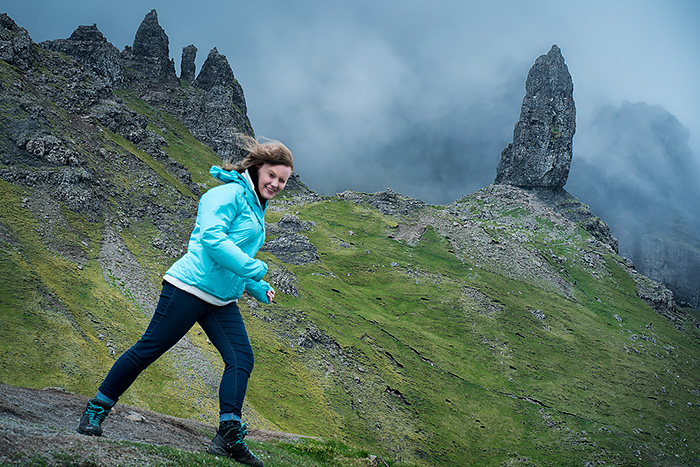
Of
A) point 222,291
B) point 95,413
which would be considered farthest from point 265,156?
point 95,413

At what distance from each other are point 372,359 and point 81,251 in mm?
45769

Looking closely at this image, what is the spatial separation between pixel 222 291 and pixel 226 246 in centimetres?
103

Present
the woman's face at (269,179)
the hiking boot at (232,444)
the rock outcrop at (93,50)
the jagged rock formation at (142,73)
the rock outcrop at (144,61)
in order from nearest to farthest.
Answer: the hiking boot at (232,444)
the woman's face at (269,179)
the rock outcrop at (93,50)
the jagged rock formation at (142,73)
the rock outcrop at (144,61)

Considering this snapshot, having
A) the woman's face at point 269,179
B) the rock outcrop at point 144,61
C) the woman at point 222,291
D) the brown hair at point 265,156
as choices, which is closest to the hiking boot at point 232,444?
the woman at point 222,291

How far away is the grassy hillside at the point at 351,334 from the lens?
37.4 metres

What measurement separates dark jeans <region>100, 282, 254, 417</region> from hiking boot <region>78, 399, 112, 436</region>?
22 centimetres

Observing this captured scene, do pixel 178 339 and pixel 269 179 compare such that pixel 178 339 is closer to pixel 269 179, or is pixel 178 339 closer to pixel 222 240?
pixel 222 240

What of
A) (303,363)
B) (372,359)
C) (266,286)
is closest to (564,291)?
(372,359)

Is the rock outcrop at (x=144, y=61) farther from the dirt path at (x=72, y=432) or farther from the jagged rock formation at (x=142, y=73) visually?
the dirt path at (x=72, y=432)

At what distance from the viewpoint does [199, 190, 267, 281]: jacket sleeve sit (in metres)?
7.07

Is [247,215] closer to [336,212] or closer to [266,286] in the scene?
[266,286]

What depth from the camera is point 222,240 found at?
7094 mm

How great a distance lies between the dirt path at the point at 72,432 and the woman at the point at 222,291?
0.99 metres

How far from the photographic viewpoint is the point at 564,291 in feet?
491
